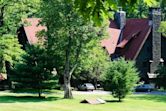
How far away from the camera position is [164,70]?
62094mm

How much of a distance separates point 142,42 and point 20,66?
27313 mm

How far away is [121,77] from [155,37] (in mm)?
26659

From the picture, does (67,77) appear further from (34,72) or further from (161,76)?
(161,76)

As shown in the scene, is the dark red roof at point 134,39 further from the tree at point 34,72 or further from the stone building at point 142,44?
the tree at point 34,72

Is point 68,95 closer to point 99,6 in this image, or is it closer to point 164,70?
point 164,70

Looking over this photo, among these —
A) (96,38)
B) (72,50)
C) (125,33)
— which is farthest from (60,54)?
(125,33)

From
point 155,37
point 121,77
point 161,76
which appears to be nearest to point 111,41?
point 155,37

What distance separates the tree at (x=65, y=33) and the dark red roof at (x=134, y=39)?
22345mm

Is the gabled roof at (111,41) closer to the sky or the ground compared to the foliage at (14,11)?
closer to the ground

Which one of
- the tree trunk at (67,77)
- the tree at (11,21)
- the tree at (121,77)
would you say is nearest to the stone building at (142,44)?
the tree at (11,21)

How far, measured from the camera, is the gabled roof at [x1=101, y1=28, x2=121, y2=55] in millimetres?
68000

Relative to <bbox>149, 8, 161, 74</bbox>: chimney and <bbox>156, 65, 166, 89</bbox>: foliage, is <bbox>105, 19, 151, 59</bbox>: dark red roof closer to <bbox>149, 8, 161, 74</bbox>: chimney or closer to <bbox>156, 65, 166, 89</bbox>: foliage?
<bbox>149, 8, 161, 74</bbox>: chimney

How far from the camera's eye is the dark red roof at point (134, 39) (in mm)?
67500

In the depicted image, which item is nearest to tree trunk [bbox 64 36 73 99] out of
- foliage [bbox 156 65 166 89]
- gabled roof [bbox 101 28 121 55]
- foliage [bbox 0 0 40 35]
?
foliage [bbox 0 0 40 35]
